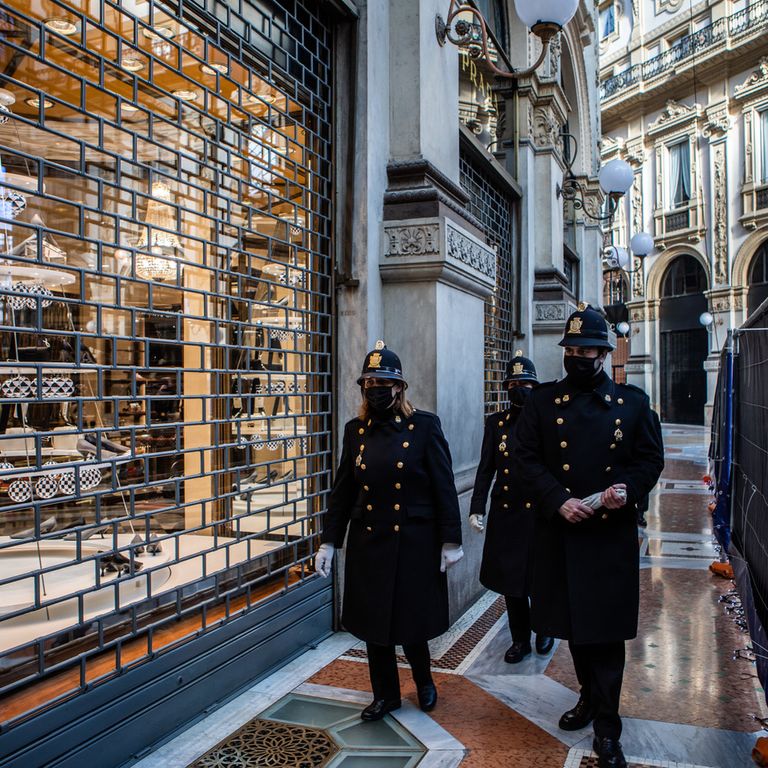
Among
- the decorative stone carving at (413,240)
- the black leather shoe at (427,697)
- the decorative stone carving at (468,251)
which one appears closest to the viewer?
the black leather shoe at (427,697)

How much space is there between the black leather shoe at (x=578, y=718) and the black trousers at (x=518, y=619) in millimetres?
1176

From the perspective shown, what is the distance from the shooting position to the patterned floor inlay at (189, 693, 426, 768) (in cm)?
359

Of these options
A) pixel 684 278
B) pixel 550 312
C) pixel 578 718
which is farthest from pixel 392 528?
pixel 684 278

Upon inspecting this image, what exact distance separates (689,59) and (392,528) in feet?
120

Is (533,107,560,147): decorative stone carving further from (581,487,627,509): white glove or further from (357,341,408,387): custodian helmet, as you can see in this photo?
(581,487,627,509): white glove

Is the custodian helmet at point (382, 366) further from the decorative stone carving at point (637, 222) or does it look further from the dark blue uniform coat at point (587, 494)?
the decorative stone carving at point (637, 222)

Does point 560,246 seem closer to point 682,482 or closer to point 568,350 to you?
point 682,482

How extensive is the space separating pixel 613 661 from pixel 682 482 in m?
12.5

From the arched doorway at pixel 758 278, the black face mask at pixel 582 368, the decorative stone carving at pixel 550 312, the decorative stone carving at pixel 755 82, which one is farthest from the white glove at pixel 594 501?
the decorative stone carving at pixel 755 82

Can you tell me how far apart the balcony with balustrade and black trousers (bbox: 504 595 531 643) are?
110 feet

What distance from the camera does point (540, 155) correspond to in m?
11.6

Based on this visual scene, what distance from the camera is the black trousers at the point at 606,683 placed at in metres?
3.54

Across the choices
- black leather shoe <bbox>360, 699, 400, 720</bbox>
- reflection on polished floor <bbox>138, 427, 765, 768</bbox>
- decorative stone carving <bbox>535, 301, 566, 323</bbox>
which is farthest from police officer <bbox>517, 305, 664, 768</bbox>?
decorative stone carving <bbox>535, 301, 566, 323</bbox>

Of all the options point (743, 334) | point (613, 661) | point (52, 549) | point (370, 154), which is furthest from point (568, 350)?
point (743, 334)
